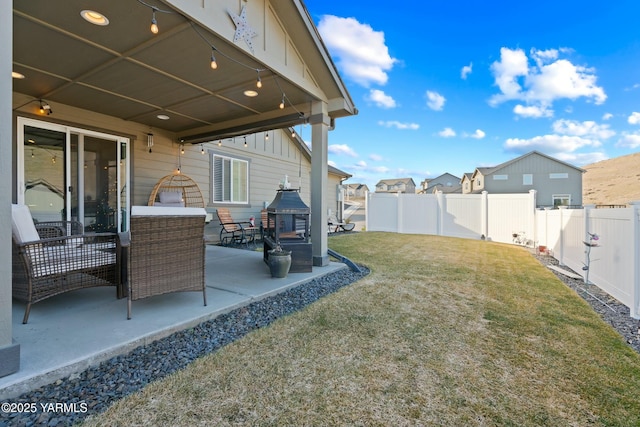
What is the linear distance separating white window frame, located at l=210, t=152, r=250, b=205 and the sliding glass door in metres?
2.29

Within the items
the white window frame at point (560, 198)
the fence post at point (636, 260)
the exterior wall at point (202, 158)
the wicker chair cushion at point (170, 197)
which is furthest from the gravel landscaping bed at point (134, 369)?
the white window frame at point (560, 198)

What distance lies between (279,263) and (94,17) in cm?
343

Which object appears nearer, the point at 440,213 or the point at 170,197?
the point at 170,197

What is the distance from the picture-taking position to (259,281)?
13.6 feet

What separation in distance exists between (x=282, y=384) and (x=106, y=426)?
3.13ft

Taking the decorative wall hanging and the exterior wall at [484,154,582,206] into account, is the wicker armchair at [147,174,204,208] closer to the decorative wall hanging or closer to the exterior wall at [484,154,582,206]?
the decorative wall hanging

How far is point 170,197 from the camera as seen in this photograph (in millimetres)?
6812

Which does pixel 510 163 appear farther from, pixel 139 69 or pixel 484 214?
pixel 139 69

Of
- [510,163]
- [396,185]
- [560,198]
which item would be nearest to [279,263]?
[510,163]

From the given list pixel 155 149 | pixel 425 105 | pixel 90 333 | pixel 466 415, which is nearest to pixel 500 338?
pixel 466 415

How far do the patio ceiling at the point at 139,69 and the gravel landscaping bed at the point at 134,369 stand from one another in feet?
10.1

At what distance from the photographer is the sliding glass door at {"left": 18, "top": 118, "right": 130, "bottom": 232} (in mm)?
5043

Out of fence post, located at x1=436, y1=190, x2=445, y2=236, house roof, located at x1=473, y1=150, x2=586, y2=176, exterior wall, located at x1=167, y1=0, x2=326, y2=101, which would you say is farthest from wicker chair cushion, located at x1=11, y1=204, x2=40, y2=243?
house roof, located at x1=473, y1=150, x2=586, y2=176

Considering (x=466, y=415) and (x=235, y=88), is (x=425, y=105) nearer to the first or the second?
(x=235, y=88)
